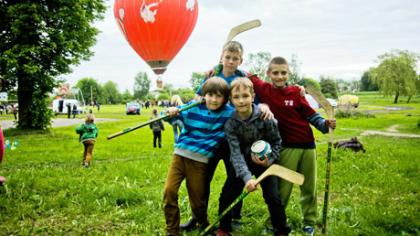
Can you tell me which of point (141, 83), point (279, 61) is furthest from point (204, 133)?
point (141, 83)

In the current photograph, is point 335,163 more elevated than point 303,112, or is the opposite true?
point 303,112

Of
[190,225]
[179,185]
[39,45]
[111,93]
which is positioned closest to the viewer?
[179,185]

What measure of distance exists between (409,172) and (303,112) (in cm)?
535

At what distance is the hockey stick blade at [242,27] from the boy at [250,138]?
120 cm

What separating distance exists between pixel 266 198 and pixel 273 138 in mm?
702

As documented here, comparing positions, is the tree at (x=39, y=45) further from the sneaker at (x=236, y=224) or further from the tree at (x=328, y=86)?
the tree at (x=328, y=86)

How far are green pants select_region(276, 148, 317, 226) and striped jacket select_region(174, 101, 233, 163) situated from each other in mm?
853

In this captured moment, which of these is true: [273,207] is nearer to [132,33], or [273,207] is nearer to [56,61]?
[132,33]

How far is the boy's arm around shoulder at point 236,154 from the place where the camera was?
12.3ft

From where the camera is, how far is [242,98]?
3842 millimetres

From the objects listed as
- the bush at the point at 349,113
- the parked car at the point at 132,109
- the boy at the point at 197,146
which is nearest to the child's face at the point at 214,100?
the boy at the point at 197,146

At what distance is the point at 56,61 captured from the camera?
19219 millimetres

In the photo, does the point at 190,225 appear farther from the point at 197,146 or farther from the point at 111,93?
the point at 111,93

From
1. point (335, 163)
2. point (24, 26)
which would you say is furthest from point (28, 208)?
point (24, 26)
